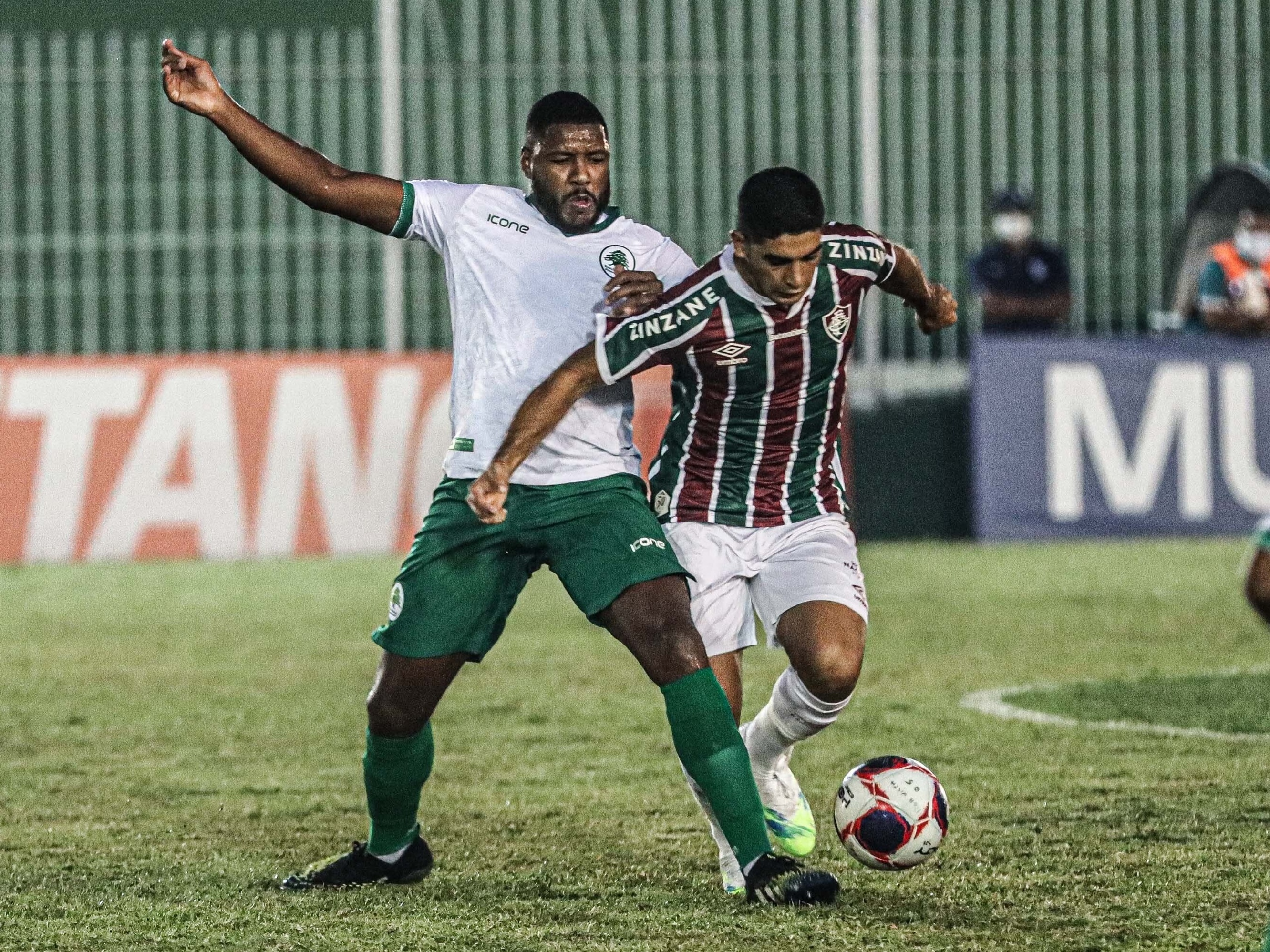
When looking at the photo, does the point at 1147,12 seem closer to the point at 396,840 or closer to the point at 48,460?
the point at 48,460

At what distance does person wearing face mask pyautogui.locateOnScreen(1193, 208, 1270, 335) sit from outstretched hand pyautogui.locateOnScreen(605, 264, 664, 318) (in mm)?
8926

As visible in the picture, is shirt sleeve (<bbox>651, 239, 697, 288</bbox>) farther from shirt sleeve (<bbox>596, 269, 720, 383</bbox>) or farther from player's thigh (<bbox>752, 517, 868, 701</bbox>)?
player's thigh (<bbox>752, 517, 868, 701</bbox>)

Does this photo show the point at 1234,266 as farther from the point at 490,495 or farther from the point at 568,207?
the point at 490,495

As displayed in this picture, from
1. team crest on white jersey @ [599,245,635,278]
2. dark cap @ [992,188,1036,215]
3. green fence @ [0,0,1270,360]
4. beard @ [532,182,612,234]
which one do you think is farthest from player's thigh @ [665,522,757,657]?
green fence @ [0,0,1270,360]

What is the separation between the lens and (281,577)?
492 inches

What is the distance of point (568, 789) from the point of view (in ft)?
21.1

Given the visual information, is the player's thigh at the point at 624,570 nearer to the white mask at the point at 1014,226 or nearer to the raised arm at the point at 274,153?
the raised arm at the point at 274,153

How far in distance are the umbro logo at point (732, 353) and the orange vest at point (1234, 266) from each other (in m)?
8.81

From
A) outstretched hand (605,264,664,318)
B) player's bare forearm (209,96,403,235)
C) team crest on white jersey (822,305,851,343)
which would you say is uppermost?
player's bare forearm (209,96,403,235)

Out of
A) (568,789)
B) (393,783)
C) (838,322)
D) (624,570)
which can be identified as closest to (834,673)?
(624,570)

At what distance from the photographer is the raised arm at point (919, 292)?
17.7 ft

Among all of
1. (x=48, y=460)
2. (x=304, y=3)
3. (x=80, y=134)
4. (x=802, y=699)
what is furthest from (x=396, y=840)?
(x=304, y=3)

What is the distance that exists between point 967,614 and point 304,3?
8.11 metres

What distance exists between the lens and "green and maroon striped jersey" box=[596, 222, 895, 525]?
201 inches
